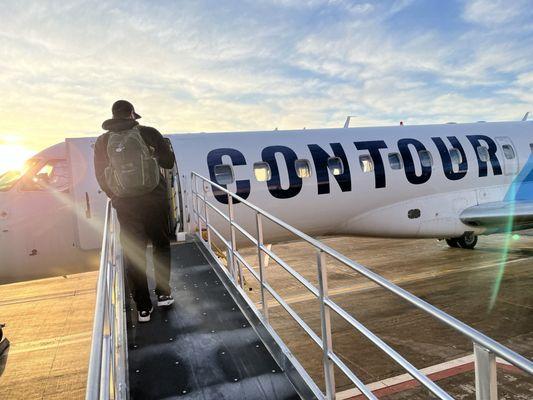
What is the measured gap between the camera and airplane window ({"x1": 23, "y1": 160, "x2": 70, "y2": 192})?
8.20m

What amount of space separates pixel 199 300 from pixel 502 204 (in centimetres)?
1015

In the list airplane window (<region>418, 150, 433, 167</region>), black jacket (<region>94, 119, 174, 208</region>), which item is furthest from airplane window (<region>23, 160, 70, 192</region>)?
airplane window (<region>418, 150, 433, 167</region>)

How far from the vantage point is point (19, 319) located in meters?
10.4

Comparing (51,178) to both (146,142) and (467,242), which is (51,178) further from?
(467,242)

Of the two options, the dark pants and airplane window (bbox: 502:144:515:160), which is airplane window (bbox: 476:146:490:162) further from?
the dark pants

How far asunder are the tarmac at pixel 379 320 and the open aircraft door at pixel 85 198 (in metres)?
2.16

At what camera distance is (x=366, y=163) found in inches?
420

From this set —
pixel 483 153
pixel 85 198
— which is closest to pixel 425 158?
pixel 483 153

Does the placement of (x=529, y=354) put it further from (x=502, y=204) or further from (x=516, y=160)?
(x=516, y=160)

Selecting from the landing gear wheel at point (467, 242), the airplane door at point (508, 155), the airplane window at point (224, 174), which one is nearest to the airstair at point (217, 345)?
the airplane window at point (224, 174)

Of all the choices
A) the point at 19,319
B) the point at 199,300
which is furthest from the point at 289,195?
the point at 19,319

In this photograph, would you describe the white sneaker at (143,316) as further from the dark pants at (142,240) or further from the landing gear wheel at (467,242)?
the landing gear wheel at (467,242)

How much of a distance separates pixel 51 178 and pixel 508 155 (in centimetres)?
1188

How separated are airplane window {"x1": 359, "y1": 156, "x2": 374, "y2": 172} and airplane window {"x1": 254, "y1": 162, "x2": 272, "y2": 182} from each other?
2422 millimetres
